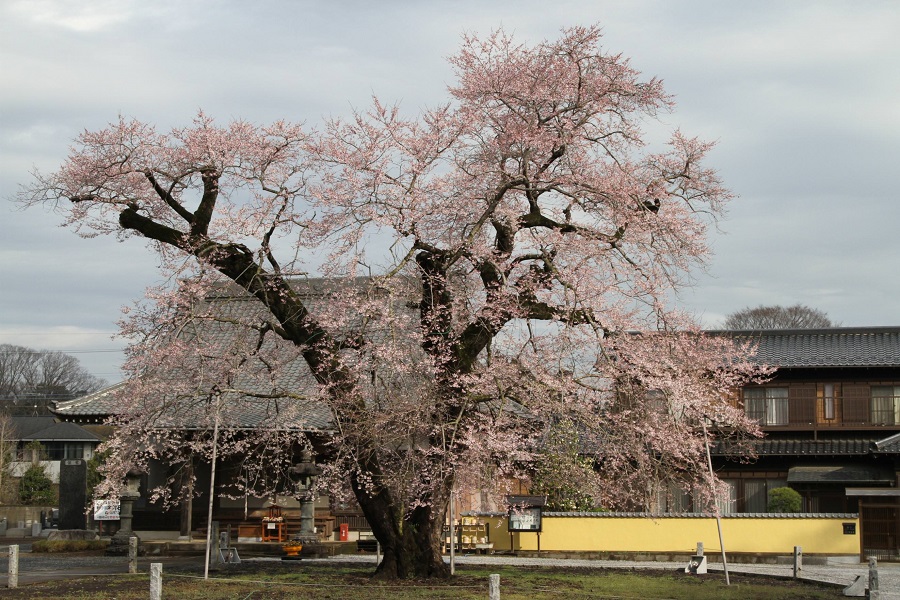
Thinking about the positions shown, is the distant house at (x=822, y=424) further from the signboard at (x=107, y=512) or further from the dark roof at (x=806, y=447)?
the signboard at (x=107, y=512)

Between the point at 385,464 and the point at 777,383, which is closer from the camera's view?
the point at 385,464

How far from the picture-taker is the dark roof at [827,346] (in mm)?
30156

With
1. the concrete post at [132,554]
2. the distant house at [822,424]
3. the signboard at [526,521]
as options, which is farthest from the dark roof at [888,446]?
the concrete post at [132,554]

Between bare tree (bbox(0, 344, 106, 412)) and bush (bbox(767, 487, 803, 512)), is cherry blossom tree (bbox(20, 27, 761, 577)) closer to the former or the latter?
bush (bbox(767, 487, 803, 512))

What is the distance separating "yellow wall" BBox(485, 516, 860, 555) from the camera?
23688mm

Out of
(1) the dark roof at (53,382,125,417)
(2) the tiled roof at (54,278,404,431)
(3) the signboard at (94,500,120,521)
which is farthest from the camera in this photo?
(1) the dark roof at (53,382,125,417)

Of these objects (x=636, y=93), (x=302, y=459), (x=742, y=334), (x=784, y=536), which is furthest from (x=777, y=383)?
(x=636, y=93)

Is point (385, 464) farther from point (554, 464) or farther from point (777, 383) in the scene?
point (777, 383)

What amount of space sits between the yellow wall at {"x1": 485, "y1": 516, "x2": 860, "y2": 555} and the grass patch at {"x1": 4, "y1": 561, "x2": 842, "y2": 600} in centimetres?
519

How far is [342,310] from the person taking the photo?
49.5 feet

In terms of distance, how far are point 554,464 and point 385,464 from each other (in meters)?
2.84

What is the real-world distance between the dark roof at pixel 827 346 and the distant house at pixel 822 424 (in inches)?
1.3

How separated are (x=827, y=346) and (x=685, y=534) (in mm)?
10820

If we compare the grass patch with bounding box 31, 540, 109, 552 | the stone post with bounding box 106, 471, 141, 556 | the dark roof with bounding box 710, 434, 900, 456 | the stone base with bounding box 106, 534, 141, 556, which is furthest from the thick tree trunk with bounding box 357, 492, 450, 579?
the dark roof with bounding box 710, 434, 900, 456
